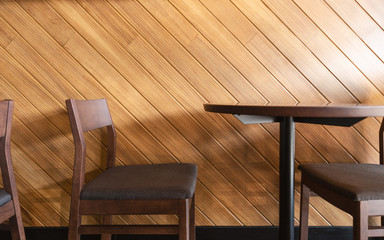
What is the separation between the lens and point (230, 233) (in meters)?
1.87

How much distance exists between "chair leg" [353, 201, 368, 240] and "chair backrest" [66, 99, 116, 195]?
38.6 inches

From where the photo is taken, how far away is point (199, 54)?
5.93ft

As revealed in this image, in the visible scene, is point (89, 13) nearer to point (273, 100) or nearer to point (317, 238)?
point (273, 100)

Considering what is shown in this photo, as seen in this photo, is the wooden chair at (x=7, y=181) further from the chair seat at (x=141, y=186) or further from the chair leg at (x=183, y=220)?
the chair leg at (x=183, y=220)

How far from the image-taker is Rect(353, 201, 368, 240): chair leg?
1020 mm

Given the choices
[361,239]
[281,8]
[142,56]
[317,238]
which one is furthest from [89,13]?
[317,238]

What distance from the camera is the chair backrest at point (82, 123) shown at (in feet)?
3.87

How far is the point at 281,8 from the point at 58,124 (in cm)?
149

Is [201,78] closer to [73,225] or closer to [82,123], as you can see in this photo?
[82,123]

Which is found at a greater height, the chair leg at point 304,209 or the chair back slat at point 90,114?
the chair back slat at point 90,114

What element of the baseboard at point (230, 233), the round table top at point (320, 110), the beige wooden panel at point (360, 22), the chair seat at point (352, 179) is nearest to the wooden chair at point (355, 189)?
the chair seat at point (352, 179)

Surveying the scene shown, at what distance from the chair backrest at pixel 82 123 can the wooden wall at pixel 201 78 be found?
234 millimetres

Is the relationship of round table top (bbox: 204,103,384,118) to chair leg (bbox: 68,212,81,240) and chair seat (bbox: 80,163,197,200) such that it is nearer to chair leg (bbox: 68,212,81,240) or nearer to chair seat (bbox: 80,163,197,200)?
chair seat (bbox: 80,163,197,200)

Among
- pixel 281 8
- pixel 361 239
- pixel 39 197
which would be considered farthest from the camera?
pixel 39 197
